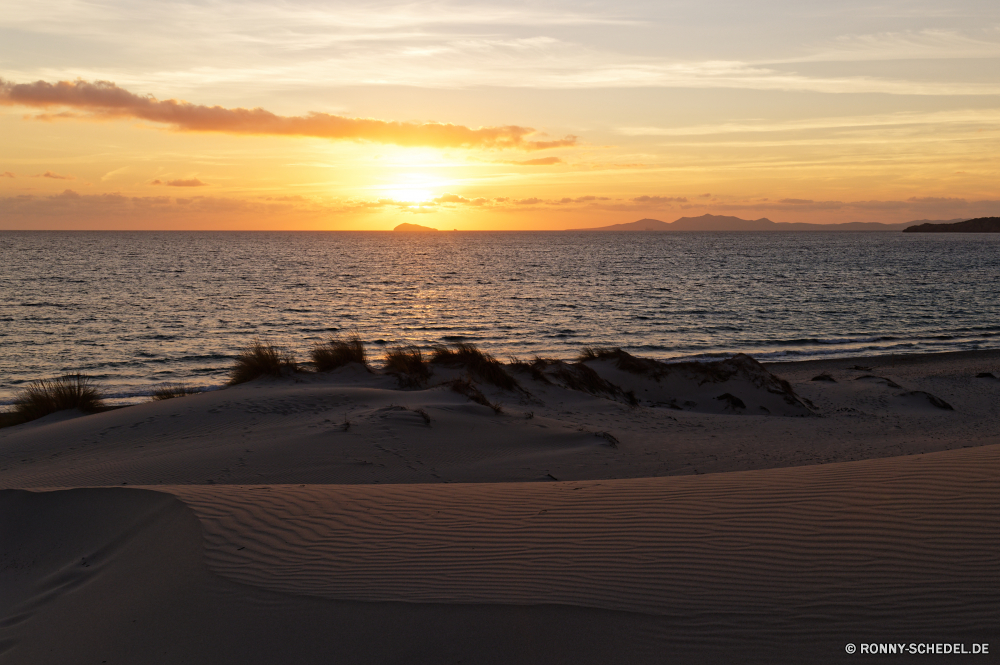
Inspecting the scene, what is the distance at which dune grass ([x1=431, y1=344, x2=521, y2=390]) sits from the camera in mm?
12930

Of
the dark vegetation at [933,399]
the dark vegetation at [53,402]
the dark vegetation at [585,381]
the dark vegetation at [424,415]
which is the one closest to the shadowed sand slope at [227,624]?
the dark vegetation at [424,415]

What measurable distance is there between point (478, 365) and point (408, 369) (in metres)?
1.53

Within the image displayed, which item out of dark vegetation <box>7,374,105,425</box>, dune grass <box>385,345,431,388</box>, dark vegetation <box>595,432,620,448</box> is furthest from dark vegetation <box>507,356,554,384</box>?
dark vegetation <box>7,374,105,425</box>

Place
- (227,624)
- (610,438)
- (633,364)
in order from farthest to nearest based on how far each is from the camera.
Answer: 1. (633,364)
2. (610,438)
3. (227,624)

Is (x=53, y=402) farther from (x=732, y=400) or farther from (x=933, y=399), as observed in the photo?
(x=933, y=399)

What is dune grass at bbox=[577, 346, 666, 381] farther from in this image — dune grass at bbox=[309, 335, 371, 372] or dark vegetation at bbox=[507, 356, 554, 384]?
dune grass at bbox=[309, 335, 371, 372]

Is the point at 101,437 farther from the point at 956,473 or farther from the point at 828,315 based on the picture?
the point at 828,315

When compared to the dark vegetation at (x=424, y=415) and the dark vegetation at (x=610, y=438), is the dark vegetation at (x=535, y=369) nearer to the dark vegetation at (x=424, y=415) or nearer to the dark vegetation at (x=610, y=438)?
the dark vegetation at (x=610, y=438)

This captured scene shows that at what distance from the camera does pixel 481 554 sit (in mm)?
4676

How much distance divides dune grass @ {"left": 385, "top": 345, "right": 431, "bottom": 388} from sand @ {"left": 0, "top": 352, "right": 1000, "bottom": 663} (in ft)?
12.4

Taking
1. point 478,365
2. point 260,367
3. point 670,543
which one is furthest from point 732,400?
point 260,367

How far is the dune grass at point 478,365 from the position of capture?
12.9 meters

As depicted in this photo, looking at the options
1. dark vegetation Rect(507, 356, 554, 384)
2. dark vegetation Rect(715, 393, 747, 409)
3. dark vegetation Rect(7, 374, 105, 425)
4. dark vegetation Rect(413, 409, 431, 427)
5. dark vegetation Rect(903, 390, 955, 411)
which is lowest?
dark vegetation Rect(7, 374, 105, 425)

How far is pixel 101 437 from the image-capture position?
32.9 feet
